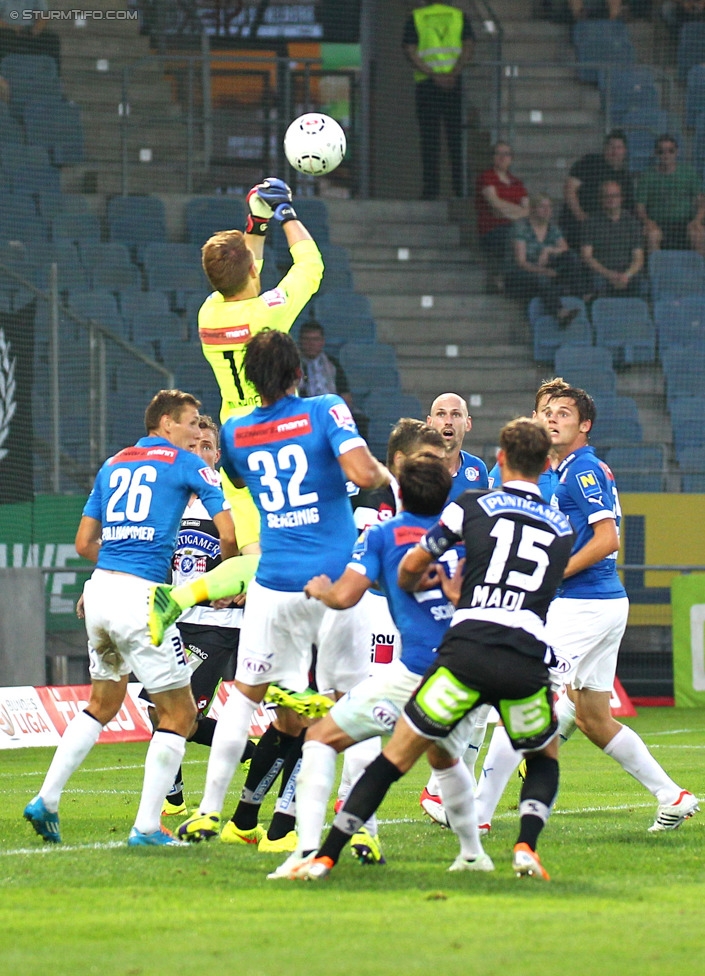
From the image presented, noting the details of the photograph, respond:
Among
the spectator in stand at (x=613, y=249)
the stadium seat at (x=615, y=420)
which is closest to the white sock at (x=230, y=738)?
the stadium seat at (x=615, y=420)

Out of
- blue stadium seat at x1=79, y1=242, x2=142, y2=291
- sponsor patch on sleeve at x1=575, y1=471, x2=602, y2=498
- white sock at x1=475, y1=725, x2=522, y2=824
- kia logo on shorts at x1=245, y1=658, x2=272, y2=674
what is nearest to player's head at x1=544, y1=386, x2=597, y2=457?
sponsor patch on sleeve at x1=575, y1=471, x2=602, y2=498

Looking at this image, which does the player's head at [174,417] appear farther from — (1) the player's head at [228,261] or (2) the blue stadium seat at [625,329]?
(2) the blue stadium seat at [625,329]

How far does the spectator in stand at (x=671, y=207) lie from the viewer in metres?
20.8

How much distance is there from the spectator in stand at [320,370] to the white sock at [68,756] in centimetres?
1074

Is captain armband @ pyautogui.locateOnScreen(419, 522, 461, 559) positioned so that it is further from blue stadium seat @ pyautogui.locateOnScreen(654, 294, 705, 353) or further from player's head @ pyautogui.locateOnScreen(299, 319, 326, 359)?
blue stadium seat @ pyautogui.locateOnScreen(654, 294, 705, 353)

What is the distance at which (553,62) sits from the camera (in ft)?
74.2

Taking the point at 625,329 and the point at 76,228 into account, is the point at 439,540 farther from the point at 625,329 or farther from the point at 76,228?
the point at 625,329

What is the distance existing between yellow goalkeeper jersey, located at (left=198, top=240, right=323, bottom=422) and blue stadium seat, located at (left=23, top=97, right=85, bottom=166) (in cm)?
1309

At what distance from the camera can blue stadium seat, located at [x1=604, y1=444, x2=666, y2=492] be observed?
17.4 m

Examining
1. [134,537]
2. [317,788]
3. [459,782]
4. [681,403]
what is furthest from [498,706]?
[681,403]

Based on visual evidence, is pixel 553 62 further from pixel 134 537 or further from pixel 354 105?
pixel 134 537

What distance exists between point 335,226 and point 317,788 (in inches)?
637

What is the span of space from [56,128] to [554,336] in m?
6.99

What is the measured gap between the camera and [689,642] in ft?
52.6
